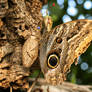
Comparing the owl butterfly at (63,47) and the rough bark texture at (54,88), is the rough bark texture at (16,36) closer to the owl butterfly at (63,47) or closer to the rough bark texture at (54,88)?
the owl butterfly at (63,47)

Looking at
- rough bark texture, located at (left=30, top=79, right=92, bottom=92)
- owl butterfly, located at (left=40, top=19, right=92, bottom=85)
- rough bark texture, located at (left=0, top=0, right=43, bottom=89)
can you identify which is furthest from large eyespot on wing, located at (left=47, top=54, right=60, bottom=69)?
rough bark texture, located at (left=30, top=79, right=92, bottom=92)

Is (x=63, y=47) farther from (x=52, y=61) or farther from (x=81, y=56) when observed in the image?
(x=81, y=56)

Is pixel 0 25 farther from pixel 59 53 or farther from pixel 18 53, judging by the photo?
pixel 59 53

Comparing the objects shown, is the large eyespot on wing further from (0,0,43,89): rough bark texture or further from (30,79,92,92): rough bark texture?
(30,79,92,92): rough bark texture

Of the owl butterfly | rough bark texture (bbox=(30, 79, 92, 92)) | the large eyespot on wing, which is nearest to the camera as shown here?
the owl butterfly

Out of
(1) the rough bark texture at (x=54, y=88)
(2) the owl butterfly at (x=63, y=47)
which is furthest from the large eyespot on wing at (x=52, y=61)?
(1) the rough bark texture at (x=54, y=88)
